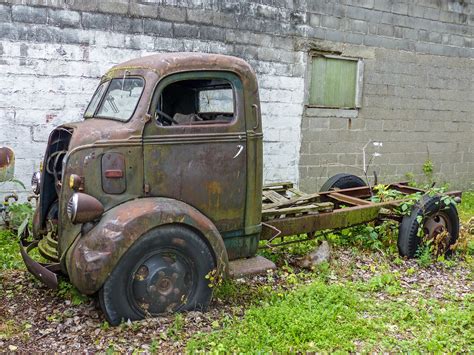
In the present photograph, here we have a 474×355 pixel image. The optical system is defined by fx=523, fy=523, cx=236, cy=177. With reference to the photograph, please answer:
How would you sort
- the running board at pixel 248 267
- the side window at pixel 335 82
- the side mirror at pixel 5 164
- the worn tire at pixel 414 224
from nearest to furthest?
1. the running board at pixel 248 267
2. the side mirror at pixel 5 164
3. the worn tire at pixel 414 224
4. the side window at pixel 335 82

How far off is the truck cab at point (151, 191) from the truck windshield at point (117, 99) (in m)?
0.01

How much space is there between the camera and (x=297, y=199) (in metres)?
5.69

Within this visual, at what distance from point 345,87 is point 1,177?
237 inches

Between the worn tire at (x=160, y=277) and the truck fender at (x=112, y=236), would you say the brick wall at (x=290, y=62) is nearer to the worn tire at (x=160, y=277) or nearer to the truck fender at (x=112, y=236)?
the truck fender at (x=112, y=236)

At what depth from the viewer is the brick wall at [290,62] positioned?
258 inches

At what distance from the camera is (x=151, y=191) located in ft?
13.7

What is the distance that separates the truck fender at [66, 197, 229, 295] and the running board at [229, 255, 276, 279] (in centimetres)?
61

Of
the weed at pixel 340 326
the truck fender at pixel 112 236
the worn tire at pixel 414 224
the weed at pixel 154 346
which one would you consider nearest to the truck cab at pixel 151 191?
the truck fender at pixel 112 236

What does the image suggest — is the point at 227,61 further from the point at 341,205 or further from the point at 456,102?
the point at 456,102

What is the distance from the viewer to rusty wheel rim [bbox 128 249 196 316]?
4.04m

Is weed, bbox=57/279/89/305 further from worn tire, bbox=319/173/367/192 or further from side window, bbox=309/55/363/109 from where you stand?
side window, bbox=309/55/363/109

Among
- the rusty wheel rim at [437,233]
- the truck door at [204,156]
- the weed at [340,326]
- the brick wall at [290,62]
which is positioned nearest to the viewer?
the weed at [340,326]

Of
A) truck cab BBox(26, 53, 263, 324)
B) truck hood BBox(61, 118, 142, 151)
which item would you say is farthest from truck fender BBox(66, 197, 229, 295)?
truck hood BBox(61, 118, 142, 151)

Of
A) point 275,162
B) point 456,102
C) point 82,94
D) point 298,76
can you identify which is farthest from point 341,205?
point 456,102
